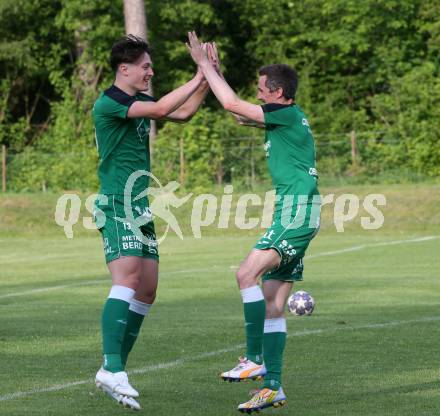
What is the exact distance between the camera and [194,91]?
7.89 meters

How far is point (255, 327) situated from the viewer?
7.76 m

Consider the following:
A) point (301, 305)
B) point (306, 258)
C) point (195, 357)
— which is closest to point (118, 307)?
point (195, 357)

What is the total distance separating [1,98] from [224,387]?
37.1m

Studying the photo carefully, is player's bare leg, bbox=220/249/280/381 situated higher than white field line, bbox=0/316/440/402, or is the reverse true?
player's bare leg, bbox=220/249/280/381

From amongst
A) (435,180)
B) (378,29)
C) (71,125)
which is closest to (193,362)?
(435,180)

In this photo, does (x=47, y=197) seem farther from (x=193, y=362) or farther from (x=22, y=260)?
(x=193, y=362)

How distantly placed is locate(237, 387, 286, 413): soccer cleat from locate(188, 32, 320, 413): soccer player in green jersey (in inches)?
9.5

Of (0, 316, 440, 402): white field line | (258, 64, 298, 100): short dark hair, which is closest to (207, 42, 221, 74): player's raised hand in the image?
(258, 64, 298, 100): short dark hair

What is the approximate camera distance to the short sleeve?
7797 mm

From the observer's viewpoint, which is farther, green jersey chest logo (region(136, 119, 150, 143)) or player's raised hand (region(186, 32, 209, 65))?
player's raised hand (region(186, 32, 209, 65))

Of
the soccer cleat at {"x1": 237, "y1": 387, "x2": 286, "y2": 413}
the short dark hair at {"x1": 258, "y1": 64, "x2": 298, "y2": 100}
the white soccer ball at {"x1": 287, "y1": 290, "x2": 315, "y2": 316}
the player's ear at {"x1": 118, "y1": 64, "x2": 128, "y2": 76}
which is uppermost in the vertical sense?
the player's ear at {"x1": 118, "y1": 64, "x2": 128, "y2": 76}

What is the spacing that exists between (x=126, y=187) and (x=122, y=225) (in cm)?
25

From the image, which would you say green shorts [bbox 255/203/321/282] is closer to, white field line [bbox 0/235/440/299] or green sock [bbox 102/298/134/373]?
green sock [bbox 102/298/134/373]

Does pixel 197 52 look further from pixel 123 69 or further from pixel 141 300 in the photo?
pixel 141 300
